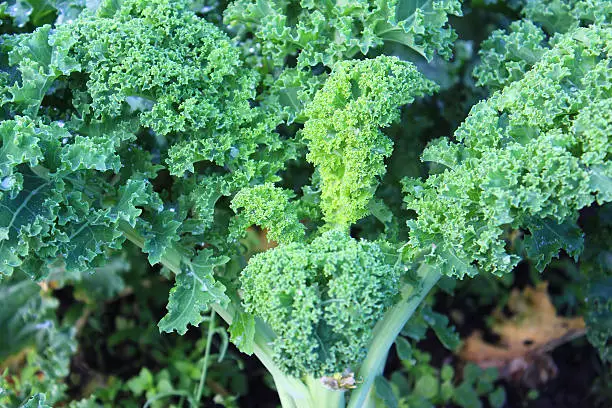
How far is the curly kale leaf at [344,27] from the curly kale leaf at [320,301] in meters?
0.84

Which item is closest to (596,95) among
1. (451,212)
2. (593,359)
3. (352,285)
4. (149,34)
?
(451,212)

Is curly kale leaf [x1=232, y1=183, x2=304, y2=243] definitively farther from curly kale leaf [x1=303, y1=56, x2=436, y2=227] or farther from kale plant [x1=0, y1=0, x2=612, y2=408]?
curly kale leaf [x1=303, y1=56, x2=436, y2=227]

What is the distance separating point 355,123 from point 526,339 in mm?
2163

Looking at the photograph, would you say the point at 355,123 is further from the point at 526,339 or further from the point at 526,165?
the point at 526,339

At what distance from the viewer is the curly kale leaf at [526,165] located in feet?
7.22

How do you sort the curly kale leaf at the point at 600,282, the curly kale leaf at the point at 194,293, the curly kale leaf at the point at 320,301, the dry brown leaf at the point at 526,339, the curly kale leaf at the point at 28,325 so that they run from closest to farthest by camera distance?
1. the curly kale leaf at the point at 320,301
2. the curly kale leaf at the point at 194,293
3. the curly kale leaf at the point at 600,282
4. the curly kale leaf at the point at 28,325
5. the dry brown leaf at the point at 526,339

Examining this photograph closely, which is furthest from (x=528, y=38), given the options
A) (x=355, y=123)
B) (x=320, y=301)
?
(x=320, y=301)

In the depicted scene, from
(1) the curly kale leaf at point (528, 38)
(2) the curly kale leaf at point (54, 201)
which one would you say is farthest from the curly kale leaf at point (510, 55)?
(2) the curly kale leaf at point (54, 201)

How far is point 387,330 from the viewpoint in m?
2.68

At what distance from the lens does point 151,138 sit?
9.64 feet

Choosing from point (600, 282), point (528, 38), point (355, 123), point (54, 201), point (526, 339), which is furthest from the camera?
point (526, 339)

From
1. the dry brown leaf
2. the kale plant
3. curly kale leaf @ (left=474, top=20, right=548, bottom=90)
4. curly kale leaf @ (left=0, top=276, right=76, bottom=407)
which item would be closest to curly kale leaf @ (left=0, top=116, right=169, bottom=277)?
the kale plant

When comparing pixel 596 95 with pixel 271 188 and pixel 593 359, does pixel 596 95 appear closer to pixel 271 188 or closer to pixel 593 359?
pixel 271 188

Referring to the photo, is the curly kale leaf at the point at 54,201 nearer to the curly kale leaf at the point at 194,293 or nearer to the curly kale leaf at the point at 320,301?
the curly kale leaf at the point at 194,293
